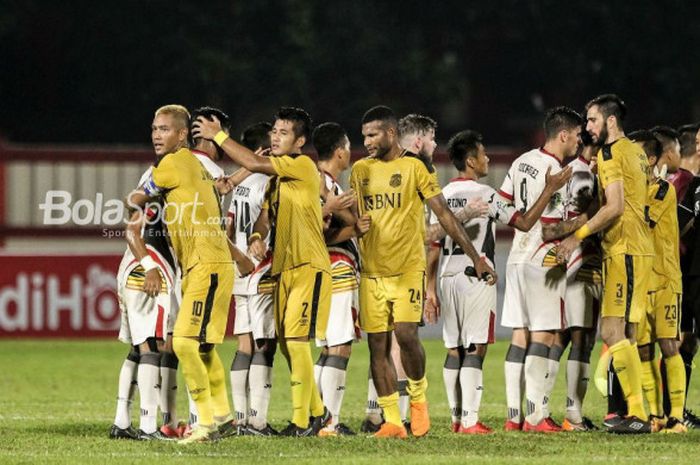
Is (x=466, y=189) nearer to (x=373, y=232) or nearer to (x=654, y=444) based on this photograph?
(x=373, y=232)

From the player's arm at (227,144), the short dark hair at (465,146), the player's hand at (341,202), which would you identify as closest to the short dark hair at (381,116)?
the player's hand at (341,202)

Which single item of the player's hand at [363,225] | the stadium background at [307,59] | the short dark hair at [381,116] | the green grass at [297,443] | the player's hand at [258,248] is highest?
the stadium background at [307,59]

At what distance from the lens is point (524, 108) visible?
32875 millimetres

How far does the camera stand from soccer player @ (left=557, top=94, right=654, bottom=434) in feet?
38.5

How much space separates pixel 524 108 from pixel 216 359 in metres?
22.1

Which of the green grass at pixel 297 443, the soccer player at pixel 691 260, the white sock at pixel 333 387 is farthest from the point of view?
the soccer player at pixel 691 260

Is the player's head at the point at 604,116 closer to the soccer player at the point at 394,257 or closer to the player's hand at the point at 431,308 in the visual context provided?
the soccer player at the point at 394,257

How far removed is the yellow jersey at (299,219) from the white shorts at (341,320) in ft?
2.02

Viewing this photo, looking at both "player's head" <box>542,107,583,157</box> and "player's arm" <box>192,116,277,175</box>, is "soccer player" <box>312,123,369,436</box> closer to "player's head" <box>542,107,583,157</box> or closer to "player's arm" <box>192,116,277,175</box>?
"player's arm" <box>192,116,277,175</box>

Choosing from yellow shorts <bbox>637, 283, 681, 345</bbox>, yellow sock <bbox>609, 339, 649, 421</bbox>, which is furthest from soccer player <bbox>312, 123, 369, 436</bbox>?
yellow shorts <bbox>637, 283, 681, 345</bbox>

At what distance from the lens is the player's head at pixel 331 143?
12.1 m

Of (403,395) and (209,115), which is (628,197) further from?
(209,115)

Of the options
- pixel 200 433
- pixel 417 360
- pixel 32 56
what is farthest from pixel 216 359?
pixel 32 56

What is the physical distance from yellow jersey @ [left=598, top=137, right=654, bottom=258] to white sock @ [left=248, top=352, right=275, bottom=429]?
2.56 meters
